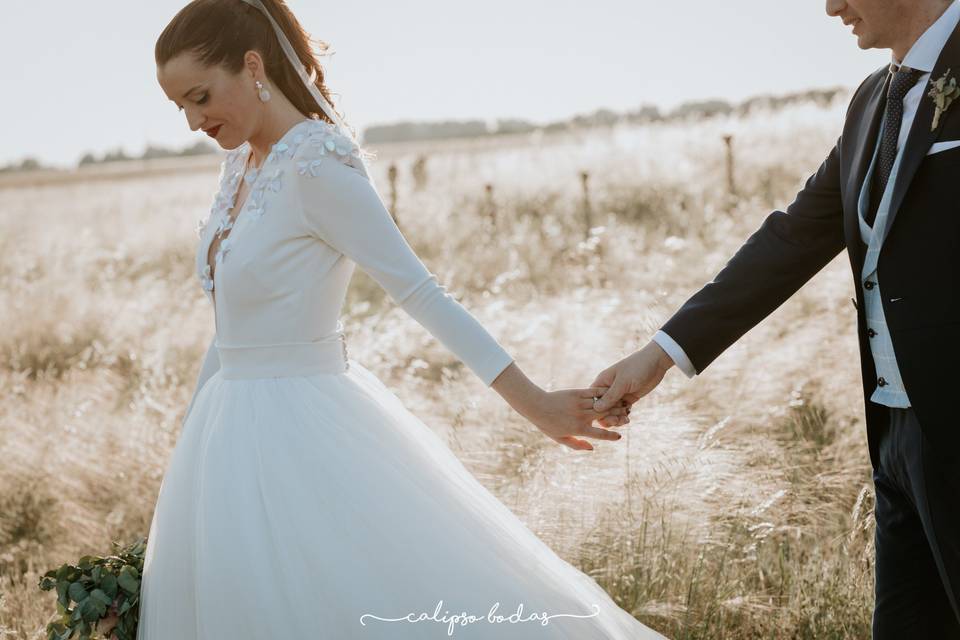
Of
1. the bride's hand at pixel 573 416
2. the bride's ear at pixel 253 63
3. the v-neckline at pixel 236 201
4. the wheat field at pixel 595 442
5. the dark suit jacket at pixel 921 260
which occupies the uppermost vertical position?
→ the bride's ear at pixel 253 63

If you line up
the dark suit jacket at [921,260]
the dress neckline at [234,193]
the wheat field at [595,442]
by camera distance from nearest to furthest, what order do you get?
the dark suit jacket at [921,260], the dress neckline at [234,193], the wheat field at [595,442]

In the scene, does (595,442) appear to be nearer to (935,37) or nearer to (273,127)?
(273,127)

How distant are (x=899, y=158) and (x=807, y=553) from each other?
1.75m

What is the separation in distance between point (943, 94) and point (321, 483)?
1.59 meters

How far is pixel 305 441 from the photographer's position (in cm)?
211

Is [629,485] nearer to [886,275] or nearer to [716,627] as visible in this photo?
[716,627]

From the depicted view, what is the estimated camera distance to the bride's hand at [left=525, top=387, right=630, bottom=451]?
246 cm

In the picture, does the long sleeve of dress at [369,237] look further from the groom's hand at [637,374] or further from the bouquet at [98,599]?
the bouquet at [98,599]

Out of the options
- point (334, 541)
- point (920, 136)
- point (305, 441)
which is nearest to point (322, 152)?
point (305, 441)

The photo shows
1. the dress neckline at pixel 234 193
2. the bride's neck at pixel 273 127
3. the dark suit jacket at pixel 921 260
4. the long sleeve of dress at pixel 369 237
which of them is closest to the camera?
the dark suit jacket at pixel 921 260

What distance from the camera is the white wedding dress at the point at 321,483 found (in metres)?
1.97

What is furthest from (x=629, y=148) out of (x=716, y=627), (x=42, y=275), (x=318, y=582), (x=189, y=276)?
(x=318, y=582)

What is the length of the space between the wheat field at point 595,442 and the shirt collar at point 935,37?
4.66 ft

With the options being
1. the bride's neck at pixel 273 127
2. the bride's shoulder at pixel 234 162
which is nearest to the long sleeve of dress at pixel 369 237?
the bride's neck at pixel 273 127
